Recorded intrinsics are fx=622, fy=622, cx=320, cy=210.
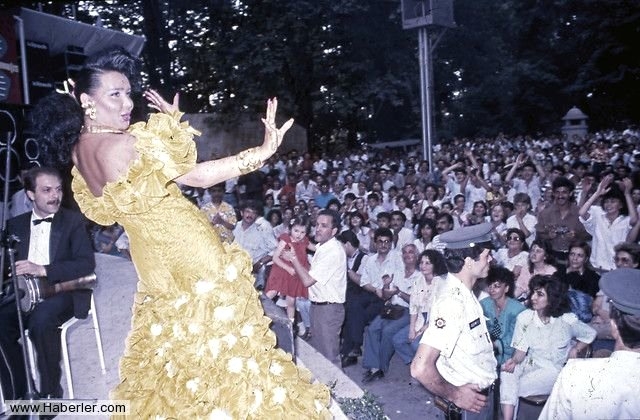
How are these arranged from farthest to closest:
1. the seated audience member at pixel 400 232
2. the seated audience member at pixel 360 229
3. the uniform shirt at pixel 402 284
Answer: the seated audience member at pixel 360 229 → the seated audience member at pixel 400 232 → the uniform shirt at pixel 402 284

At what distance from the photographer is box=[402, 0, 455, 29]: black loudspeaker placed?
12.5 meters

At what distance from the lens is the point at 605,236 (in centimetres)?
705

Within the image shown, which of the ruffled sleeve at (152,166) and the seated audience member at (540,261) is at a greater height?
the ruffled sleeve at (152,166)

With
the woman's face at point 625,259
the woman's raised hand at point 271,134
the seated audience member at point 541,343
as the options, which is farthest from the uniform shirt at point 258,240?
the woman's raised hand at point 271,134

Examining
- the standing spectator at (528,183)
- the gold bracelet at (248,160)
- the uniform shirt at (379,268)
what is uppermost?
the gold bracelet at (248,160)

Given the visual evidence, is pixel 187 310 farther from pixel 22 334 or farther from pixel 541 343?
pixel 541 343

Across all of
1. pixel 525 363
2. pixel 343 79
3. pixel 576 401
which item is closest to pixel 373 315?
pixel 525 363

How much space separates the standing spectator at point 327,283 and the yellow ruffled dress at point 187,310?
128 inches

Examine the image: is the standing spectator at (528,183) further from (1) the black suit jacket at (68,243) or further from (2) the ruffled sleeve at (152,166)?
(2) the ruffled sleeve at (152,166)

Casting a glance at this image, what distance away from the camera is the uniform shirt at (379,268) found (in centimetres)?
685

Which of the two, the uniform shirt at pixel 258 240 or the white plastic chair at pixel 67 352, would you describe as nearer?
the white plastic chair at pixel 67 352

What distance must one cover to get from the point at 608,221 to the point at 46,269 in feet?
19.4

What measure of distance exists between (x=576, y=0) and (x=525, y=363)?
29.4 m

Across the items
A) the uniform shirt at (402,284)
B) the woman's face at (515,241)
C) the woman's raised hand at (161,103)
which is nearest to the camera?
the woman's raised hand at (161,103)
